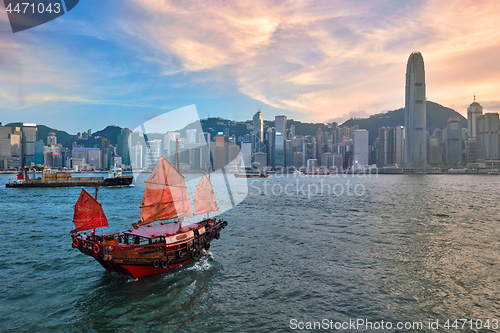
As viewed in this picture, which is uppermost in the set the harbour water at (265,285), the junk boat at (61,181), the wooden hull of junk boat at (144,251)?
the junk boat at (61,181)

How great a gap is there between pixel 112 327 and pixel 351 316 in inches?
505

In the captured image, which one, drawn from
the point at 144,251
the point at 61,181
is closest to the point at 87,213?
the point at 144,251

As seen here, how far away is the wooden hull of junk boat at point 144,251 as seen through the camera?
59.5 feet

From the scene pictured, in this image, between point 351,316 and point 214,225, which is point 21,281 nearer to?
point 214,225

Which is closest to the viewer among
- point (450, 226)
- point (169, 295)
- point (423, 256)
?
point (169, 295)

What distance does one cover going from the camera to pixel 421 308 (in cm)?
1578

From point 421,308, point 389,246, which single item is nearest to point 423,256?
point 389,246

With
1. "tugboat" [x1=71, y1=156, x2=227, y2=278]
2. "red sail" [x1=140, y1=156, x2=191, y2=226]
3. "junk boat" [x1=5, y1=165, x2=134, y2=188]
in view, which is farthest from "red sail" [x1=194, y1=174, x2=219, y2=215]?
"junk boat" [x1=5, y1=165, x2=134, y2=188]

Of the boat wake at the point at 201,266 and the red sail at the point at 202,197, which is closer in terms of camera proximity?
the boat wake at the point at 201,266

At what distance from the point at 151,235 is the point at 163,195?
394 cm

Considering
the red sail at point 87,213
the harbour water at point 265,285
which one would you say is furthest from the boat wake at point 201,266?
the red sail at point 87,213

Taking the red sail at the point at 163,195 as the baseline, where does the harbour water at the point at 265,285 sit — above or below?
below

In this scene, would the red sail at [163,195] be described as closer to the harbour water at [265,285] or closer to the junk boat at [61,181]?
the harbour water at [265,285]

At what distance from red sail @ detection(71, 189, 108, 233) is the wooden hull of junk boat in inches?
43.9
